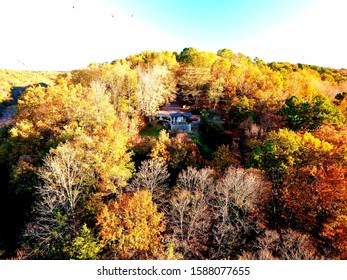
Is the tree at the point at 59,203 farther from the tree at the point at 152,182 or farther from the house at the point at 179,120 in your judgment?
the house at the point at 179,120

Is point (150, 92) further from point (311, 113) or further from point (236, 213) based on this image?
point (236, 213)

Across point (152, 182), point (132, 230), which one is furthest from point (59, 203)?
point (152, 182)

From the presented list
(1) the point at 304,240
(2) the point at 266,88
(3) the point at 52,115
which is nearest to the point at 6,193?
(3) the point at 52,115

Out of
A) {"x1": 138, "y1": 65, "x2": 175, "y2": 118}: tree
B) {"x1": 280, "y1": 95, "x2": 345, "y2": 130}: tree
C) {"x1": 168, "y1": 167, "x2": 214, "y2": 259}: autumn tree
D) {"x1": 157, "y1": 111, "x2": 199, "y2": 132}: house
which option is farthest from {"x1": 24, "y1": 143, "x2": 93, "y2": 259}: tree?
{"x1": 280, "y1": 95, "x2": 345, "y2": 130}: tree

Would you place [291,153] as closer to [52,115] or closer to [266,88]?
[266,88]

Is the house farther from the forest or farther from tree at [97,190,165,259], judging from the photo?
tree at [97,190,165,259]

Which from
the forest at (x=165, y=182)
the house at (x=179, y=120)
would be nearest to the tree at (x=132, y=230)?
the forest at (x=165, y=182)
